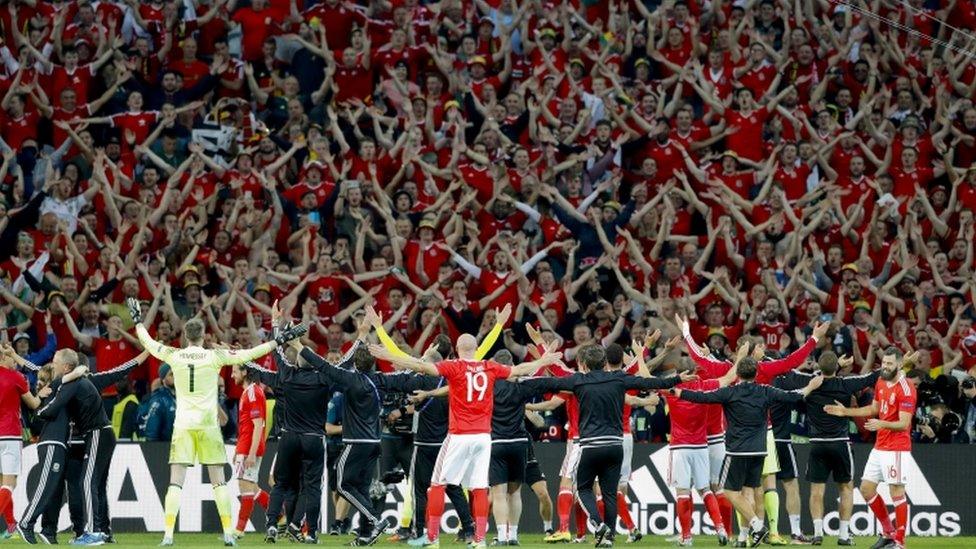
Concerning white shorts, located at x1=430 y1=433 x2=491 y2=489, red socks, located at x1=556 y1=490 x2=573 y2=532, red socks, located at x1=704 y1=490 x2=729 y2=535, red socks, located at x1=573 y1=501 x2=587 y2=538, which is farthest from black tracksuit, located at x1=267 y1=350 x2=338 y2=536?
red socks, located at x1=704 y1=490 x2=729 y2=535

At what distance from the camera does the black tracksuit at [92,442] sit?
871 inches

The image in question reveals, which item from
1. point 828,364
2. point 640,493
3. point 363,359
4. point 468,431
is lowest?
point 640,493

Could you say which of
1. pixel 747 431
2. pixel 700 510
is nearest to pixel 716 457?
pixel 747 431

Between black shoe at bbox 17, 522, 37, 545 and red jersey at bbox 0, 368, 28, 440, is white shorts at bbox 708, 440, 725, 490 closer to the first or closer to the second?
black shoe at bbox 17, 522, 37, 545

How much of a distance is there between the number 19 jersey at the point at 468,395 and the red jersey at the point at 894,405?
16.8 feet

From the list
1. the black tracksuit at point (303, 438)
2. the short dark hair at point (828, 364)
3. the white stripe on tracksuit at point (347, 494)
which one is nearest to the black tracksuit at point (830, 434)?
the short dark hair at point (828, 364)

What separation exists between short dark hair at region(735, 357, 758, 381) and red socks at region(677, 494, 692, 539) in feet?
5.92

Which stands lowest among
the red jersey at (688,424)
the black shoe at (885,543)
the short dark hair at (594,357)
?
the black shoe at (885,543)

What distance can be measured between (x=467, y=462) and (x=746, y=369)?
154 inches

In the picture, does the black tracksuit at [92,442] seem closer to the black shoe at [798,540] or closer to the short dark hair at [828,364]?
the black shoe at [798,540]

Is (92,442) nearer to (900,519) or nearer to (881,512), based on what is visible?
(881,512)

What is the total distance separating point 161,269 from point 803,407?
1016cm

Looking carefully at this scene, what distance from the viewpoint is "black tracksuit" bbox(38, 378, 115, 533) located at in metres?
22.1

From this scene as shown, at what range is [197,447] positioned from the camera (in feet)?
70.6
